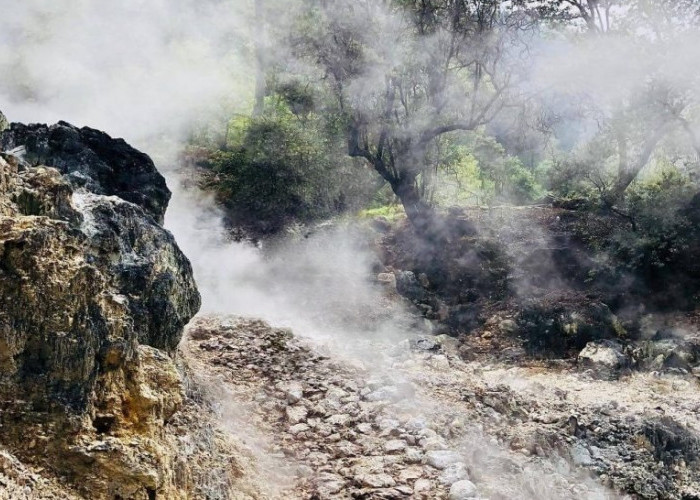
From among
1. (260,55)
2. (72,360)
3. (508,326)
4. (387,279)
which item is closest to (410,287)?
(387,279)

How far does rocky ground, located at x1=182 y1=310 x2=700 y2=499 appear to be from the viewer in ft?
13.0

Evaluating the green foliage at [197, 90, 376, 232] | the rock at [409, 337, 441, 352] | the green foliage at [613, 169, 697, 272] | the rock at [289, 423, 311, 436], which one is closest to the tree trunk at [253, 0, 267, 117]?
the green foliage at [197, 90, 376, 232]

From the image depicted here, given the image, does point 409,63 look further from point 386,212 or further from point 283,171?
point 386,212

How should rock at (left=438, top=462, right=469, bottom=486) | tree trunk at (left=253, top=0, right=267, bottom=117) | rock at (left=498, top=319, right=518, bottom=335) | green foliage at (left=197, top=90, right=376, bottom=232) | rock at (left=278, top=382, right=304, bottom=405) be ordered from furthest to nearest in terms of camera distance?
tree trunk at (left=253, top=0, right=267, bottom=117), green foliage at (left=197, top=90, right=376, bottom=232), rock at (left=498, top=319, right=518, bottom=335), rock at (left=278, top=382, right=304, bottom=405), rock at (left=438, top=462, right=469, bottom=486)

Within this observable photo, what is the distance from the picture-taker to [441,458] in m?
4.09

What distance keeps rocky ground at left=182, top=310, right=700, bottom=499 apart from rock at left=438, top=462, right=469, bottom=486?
1cm

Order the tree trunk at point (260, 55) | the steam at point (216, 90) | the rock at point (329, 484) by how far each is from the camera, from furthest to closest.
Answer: the tree trunk at point (260, 55), the steam at point (216, 90), the rock at point (329, 484)

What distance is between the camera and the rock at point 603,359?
24.1 feet

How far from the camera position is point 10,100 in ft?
38.4

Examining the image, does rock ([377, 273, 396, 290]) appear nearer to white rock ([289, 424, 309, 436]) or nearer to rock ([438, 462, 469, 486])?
white rock ([289, 424, 309, 436])

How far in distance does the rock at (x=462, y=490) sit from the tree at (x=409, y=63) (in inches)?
307

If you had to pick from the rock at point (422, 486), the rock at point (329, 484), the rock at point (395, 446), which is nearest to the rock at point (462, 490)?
the rock at point (422, 486)

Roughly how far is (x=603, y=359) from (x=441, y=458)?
420cm

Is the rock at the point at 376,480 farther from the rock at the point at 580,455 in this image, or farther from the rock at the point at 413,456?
the rock at the point at 580,455
